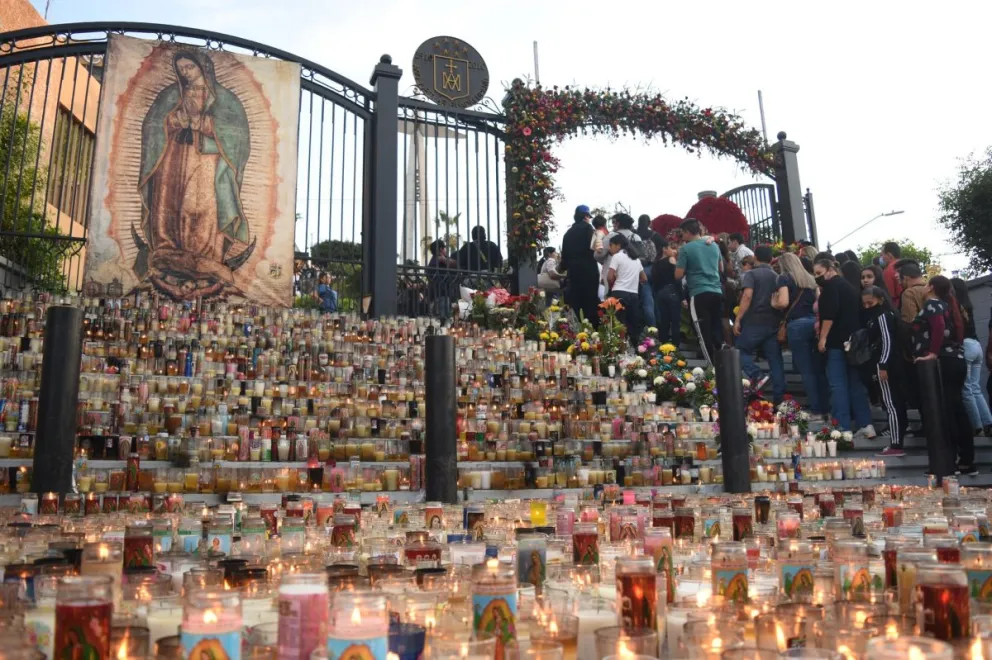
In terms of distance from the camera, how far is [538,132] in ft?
45.2

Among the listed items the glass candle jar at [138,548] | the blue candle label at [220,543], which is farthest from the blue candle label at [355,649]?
the blue candle label at [220,543]

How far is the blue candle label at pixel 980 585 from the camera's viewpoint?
2.31 meters

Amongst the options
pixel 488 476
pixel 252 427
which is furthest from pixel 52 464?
pixel 488 476

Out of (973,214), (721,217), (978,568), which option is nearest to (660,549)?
(978,568)

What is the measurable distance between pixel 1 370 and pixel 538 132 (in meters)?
9.15

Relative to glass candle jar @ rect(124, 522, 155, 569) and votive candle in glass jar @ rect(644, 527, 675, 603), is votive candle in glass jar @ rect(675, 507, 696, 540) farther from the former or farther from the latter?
glass candle jar @ rect(124, 522, 155, 569)

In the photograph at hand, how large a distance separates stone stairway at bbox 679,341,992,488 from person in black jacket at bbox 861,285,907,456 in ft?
0.55

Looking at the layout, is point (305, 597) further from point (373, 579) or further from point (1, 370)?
point (1, 370)

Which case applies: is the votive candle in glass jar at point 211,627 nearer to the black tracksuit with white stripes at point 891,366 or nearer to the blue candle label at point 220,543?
the blue candle label at point 220,543

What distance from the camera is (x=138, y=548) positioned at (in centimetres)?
304

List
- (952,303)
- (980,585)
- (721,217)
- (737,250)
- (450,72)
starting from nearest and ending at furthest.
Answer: (980,585) < (952,303) < (737,250) < (450,72) < (721,217)

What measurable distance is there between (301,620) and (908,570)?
1763mm

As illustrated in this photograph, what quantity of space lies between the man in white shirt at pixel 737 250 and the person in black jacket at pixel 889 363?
3766mm

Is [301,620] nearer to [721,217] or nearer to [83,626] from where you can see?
[83,626]
